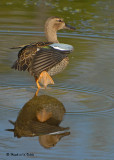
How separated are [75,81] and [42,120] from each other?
74.0 inches


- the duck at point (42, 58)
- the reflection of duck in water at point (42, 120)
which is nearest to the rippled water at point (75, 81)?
the reflection of duck in water at point (42, 120)

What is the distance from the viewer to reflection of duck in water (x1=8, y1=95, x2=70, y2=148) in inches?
198

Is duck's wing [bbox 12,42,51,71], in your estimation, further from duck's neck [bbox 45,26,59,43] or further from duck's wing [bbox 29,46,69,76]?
duck's neck [bbox 45,26,59,43]

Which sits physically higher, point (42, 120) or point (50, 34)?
point (50, 34)

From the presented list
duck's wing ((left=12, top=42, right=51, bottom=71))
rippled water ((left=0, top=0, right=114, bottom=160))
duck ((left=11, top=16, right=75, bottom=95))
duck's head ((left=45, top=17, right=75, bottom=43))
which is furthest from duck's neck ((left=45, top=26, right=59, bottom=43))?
duck's wing ((left=12, top=42, right=51, bottom=71))

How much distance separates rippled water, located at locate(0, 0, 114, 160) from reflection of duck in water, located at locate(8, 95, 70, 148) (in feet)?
0.32

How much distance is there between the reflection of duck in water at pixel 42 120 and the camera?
5039 millimetres

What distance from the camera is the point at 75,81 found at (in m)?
7.33

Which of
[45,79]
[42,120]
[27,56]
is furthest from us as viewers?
[45,79]

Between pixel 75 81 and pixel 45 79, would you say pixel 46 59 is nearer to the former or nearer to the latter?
pixel 45 79

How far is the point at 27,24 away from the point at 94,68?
Answer: 4195 millimetres

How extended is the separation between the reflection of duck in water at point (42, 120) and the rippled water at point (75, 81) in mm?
98

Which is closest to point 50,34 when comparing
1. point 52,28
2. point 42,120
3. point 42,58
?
point 52,28

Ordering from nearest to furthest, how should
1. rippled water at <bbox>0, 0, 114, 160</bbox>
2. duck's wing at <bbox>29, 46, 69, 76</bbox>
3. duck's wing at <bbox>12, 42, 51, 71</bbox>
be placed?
1. rippled water at <bbox>0, 0, 114, 160</bbox>
2. duck's wing at <bbox>29, 46, 69, 76</bbox>
3. duck's wing at <bbox>12, 42, 51, 71</bbox>
